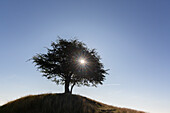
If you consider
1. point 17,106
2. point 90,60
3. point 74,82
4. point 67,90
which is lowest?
point 17,106

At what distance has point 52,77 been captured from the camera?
2914 centimetres

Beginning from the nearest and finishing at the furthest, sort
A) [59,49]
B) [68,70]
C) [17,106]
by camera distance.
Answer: [17,106], [68,70], [59,49]

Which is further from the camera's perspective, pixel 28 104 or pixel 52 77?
pixel 52 77

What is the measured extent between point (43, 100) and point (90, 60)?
1284 cm

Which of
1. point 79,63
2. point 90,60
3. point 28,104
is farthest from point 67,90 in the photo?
point 28,104

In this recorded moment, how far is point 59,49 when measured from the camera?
92.6 feet

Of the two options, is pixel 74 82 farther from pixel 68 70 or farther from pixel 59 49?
pixel 59 49

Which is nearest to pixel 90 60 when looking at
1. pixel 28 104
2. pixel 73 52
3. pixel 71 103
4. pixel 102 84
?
pixel 73 52

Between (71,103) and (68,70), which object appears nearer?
(71,103)

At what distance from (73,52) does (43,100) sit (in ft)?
39.0

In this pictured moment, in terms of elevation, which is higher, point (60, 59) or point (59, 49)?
point (59, 49)

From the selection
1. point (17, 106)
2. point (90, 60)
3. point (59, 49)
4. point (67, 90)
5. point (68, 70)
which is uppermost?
point (59, 49)

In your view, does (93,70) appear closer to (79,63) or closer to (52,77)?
(79,63)

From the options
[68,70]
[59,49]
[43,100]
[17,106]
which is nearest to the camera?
[17,106]
